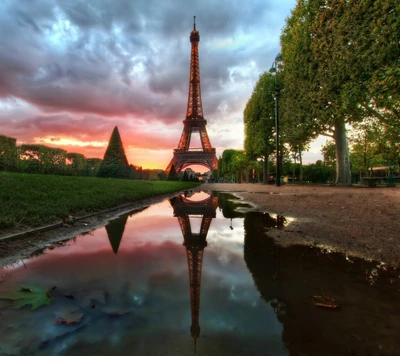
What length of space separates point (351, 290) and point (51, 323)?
279 centimetres

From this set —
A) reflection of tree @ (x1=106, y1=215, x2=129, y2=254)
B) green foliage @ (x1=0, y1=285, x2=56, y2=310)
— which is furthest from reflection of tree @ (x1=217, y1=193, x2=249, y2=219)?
green foliage @ (x1=0, y1=285, x2=56, y2=310)

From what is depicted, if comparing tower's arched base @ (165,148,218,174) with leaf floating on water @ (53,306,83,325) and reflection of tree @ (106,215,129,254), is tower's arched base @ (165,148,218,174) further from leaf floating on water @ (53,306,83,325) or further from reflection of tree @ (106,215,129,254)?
leaf floating on water @ (53,306,83,325)

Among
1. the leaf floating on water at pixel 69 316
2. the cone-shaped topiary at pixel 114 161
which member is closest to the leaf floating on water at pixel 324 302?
the leaf floating on water at pixel 69 316

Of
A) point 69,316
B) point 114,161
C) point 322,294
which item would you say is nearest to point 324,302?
point 322,294

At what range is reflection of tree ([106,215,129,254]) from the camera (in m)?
4.45

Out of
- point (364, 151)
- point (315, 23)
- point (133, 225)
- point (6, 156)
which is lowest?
point (133, 225)

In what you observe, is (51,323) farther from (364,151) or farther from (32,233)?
(364,151)

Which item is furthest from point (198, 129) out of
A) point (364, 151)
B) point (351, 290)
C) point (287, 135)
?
point (351, 290)

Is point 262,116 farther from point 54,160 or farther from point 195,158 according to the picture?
point 195,158

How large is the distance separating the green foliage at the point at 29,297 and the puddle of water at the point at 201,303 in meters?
0.07

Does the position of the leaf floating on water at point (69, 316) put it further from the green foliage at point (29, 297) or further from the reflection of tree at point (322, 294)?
the reflection of tree at point (322, 294)

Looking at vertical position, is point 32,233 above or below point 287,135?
below

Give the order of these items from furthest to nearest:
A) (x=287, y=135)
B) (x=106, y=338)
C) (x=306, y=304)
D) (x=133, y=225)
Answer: (x=287, y=135), (x=133, y=225), (x=306, y=304), (x=106, y=338)

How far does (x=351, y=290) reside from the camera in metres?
2.56
